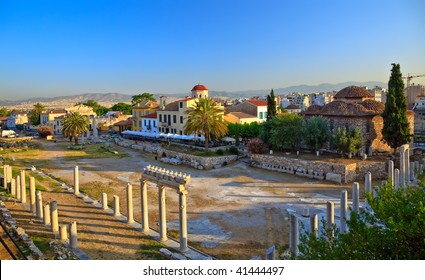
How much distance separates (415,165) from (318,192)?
9.17 m

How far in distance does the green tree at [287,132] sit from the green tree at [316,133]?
0.72 meters

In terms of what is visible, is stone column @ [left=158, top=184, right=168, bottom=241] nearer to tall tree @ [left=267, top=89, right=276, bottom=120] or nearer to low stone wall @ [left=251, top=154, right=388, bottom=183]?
low stone wall @ [left=251, top=154, right=388, bottom=183]

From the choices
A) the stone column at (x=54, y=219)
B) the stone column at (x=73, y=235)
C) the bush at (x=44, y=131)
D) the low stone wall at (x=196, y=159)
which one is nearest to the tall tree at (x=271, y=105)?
the low stone wall at (x=196, y=159)

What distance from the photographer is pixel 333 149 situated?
3350 cm

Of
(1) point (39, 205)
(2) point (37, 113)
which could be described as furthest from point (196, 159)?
(2) point (37, 113)

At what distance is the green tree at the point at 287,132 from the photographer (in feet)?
109

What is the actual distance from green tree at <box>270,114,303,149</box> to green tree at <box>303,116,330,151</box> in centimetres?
72

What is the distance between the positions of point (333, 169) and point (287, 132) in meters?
6.43

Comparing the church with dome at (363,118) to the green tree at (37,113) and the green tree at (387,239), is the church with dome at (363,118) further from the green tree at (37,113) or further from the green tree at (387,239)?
the green tree at (37,113)

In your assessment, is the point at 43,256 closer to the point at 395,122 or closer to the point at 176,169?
the point at 176,169

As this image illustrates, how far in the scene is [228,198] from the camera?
23.4 m

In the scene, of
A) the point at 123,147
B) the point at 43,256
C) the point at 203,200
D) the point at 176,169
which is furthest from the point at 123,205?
the point at 123,147

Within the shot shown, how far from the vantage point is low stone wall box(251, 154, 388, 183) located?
27.7m

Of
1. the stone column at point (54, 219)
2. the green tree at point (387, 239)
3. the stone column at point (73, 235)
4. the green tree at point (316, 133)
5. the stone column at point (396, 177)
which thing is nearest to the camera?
the green tree at point (387, 239)
